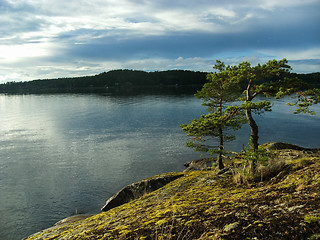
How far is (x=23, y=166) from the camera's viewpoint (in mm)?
30828

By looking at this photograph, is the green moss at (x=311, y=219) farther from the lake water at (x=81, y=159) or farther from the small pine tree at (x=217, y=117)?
the lake water at (x=81, y=159)

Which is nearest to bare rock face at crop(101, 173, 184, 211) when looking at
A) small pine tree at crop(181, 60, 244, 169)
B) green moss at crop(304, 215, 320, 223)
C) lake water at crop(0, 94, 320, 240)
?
lake water at crop(0, 94, 320, 240)

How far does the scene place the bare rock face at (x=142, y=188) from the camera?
17641 mm

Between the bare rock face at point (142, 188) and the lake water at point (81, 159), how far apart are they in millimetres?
2888

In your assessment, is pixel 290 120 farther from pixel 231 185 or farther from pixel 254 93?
pixel 231 185

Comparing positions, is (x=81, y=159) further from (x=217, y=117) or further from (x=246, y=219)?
(x=246, y=219)

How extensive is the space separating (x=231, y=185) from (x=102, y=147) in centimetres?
3229

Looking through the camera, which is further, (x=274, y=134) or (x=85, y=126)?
(x=85, y=126)

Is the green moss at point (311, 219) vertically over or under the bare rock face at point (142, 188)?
over

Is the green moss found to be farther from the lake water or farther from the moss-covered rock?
the lake water

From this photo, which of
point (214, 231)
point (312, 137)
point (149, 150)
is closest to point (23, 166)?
point (149, 150)

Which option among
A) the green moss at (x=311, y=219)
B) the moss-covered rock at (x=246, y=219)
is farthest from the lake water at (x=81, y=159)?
the green moss at (x=311, y=219)

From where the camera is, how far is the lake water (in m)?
21.3

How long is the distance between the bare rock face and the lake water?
Result: 2888mm
